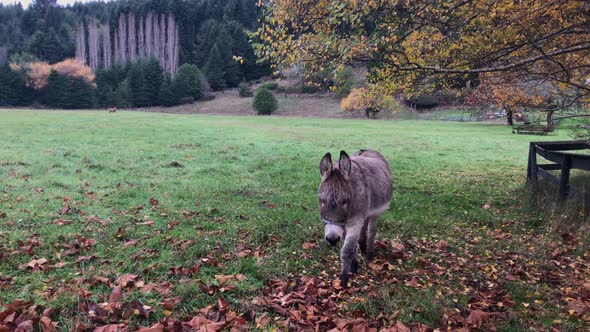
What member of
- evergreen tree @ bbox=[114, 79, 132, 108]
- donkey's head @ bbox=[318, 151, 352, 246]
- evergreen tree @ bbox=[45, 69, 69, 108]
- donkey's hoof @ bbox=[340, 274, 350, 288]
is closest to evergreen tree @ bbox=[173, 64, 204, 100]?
evergreen tree @ bbox=[114, 79, 132, 108]

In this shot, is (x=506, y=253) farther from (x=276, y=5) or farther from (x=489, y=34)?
(x=276, y=5)

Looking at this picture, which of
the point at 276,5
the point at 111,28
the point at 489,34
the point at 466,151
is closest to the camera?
the point at 489,34

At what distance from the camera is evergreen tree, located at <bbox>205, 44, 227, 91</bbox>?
9344cm

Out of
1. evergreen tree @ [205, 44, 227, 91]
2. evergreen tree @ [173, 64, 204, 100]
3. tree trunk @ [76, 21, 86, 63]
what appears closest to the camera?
evergreen tree @ [173, 64, 204, 100]

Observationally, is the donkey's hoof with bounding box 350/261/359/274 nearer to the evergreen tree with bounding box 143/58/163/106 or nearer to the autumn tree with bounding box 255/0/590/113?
the autumn tree with bounding box 255/0/590/113

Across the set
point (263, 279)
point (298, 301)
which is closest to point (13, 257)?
point (263, 279)

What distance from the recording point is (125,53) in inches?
4382

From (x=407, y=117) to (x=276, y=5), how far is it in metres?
60.5

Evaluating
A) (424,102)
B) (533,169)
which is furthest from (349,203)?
(424,102)

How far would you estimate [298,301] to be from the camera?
14.7ft

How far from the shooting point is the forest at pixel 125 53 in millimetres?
76250

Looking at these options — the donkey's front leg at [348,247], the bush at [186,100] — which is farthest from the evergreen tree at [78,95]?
the donkey's front leg at [348,247]

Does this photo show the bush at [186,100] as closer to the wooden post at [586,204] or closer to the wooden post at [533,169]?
the wooden post at [533,169]

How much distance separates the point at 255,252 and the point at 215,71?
306 feet
